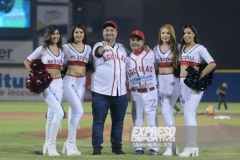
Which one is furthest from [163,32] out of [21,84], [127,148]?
[21,84]

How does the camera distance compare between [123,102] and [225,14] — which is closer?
[123,102]

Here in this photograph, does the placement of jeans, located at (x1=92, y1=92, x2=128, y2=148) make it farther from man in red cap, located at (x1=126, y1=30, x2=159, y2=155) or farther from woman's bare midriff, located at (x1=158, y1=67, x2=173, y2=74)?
woman's bare midriff, located at (x1=158, y1=67, x2=173, y2=74)

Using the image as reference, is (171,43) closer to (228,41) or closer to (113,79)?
(113,79)

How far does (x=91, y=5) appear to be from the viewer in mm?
35344

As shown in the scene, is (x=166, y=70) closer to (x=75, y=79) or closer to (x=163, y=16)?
(x=75, y=79)

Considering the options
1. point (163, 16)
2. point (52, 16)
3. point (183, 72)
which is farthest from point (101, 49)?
point (163, 16)

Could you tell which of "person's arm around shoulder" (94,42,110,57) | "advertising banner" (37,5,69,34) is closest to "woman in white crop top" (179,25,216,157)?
"person's arm around shoulder" (94,42,110,57)

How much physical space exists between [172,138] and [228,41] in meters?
27.4

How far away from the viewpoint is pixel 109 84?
371 inches

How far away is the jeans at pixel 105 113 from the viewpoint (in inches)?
368

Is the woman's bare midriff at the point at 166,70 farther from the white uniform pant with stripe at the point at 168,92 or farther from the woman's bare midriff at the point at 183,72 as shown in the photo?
the woman's bare midriff at the point at 183,72

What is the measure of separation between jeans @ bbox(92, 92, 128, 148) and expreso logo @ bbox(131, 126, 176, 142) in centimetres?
28

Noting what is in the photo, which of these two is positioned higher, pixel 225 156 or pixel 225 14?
pixel 225 14

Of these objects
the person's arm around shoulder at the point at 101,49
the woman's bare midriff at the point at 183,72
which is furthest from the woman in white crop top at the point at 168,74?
the person's arm around shoulder at the point at 101,49
